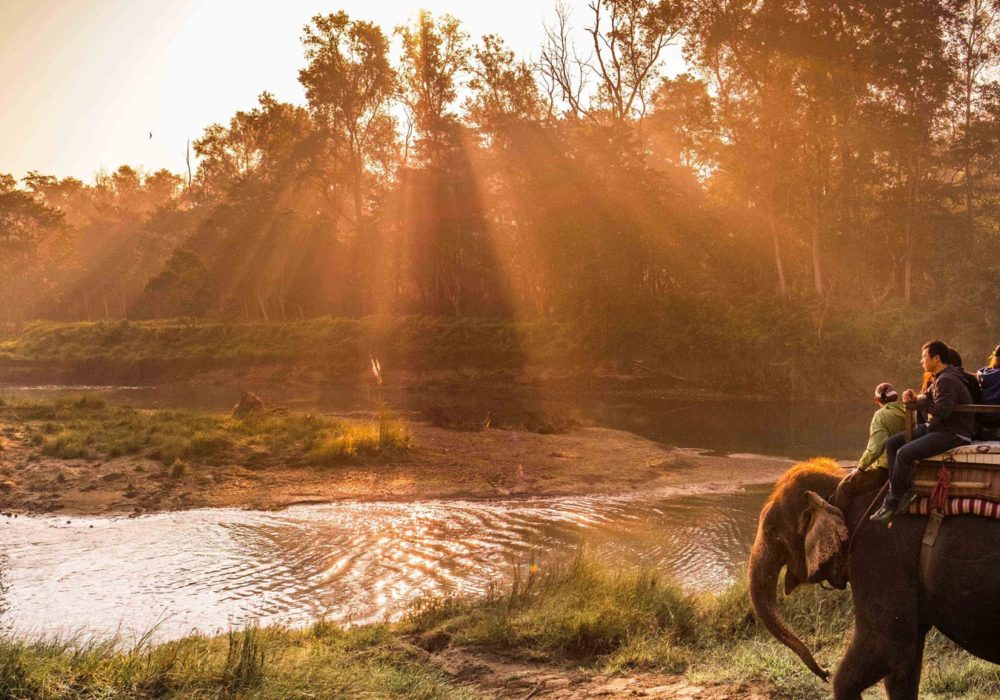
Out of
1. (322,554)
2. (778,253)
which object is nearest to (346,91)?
(778,253)

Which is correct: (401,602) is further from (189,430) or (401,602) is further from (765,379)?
(765,379)

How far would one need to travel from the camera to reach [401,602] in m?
10.5

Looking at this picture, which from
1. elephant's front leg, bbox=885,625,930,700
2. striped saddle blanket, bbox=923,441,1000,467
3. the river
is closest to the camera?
striped saddle blanket, bbox=923,441,1000,467

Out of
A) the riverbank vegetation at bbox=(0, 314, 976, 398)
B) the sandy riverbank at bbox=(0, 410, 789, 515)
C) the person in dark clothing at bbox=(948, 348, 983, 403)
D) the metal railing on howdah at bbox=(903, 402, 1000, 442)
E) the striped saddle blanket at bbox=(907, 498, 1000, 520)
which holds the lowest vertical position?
the sandy riverbank at bbox=(0, 410, 789, 515)

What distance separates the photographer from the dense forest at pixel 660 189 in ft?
119

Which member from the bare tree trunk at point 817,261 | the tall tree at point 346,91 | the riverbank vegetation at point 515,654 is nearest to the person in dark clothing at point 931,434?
the riverbank vegetation at point 515,654

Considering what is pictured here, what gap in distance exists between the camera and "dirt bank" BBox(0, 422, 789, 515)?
635 inches

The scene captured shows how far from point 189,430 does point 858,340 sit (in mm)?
30439

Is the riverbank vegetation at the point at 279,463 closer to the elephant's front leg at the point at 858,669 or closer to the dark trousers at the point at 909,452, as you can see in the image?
the elephant's front leg at the point at 858,669

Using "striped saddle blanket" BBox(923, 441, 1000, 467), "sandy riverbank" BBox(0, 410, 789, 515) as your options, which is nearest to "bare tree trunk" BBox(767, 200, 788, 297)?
"sandy riverbank" BBox(0, 410, 789, 515)

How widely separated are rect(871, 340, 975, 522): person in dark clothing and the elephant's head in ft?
1.23

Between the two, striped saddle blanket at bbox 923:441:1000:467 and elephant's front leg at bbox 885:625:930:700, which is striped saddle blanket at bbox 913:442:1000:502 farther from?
elephant's front leg at bbox 885:625:930:700

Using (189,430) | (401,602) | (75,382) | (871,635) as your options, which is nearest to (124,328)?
(75,382)

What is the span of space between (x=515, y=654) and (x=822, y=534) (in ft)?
12.3
